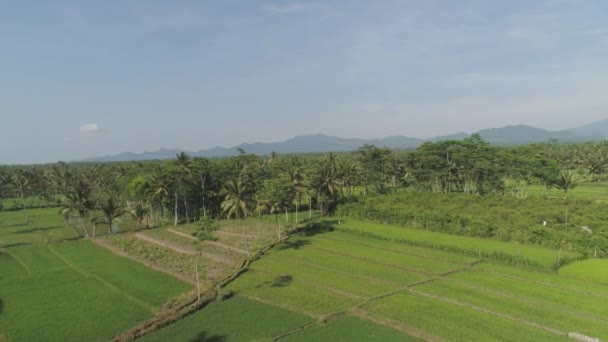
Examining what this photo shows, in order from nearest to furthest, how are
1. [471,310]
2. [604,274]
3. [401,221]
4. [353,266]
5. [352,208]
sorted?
1. [471,310]
2. [604,274]
3. [353,266]
4. [401,221]
5. [352,208]

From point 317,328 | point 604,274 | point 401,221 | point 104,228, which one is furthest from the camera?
point 104,228

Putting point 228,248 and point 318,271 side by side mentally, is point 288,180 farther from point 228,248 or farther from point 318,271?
point 318,271

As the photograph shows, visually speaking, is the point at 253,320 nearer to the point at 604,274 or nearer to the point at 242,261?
the point at 242,261

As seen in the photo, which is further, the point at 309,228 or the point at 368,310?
the point at 309,228

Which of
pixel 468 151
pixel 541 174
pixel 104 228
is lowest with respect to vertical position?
pixel 104 228

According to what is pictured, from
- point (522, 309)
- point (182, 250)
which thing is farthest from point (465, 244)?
point (182, 250)

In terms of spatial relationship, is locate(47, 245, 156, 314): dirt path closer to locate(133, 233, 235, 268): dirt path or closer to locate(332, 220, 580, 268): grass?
locate(133, 233, 235, 268): dirt path

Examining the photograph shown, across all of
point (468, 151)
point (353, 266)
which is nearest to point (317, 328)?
point (353, 266)

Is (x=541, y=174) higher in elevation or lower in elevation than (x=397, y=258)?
higher
